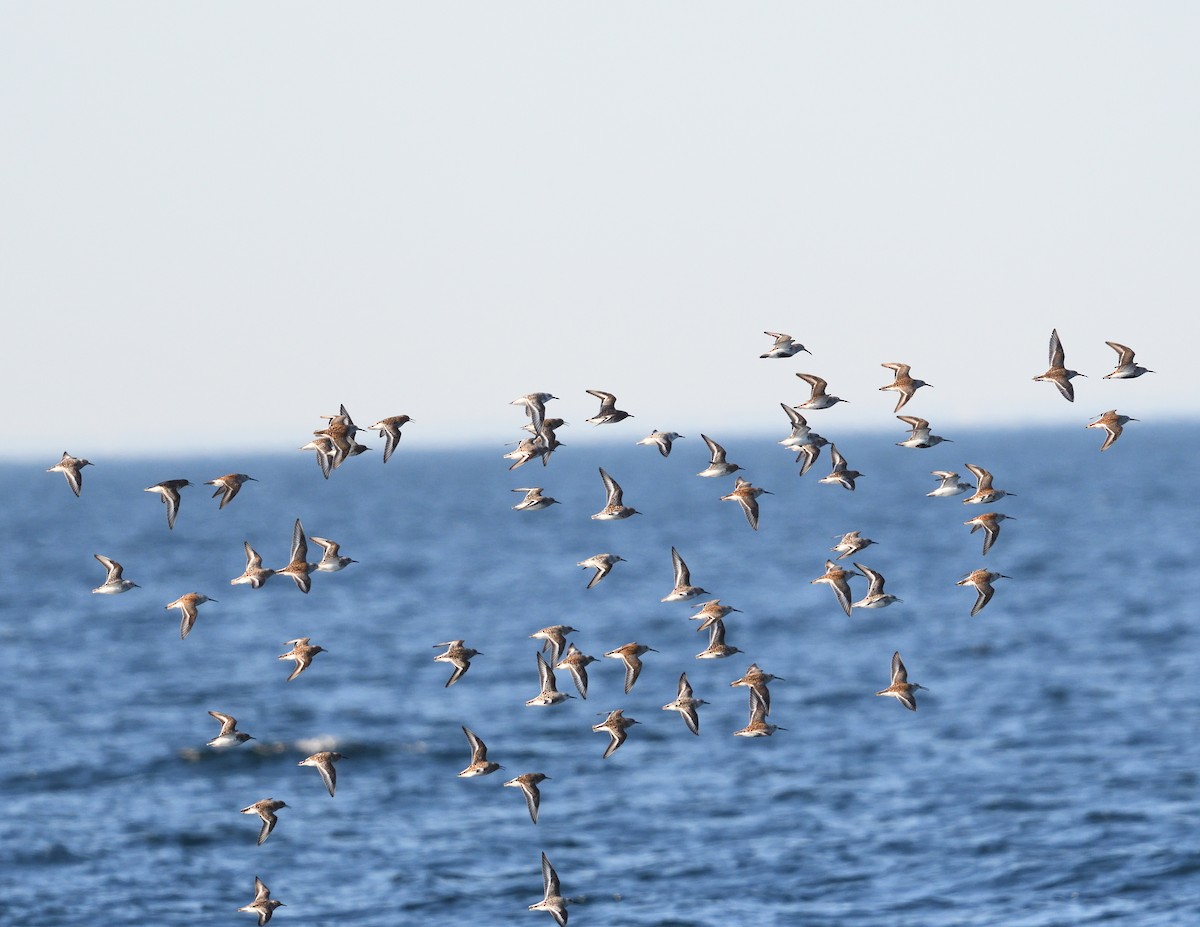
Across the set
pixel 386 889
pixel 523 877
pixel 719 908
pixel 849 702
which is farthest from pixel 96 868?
pixel 849 702

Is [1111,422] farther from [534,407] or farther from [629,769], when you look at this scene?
[629,769]

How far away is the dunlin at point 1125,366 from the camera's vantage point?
25578mm

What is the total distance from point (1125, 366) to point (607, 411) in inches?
323

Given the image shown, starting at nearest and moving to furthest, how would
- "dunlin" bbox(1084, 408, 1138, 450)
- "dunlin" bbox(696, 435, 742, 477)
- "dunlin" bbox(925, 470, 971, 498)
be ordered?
1. "dunlin" bbox(1084, 408, 1138, 450)
2. "dunlin" bbox(925, 470, 971, 498)
3. "dunlin" bbox(696, 435, 742, 477)

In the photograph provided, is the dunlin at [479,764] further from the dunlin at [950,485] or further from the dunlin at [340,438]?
the dunlin at [950,485]

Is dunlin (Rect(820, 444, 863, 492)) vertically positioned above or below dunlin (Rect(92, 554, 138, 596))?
above

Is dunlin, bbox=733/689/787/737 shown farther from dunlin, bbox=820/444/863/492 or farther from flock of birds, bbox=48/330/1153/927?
dunlin, bbox=820/444/863/492

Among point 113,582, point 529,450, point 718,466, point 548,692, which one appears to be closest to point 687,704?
point 548,692

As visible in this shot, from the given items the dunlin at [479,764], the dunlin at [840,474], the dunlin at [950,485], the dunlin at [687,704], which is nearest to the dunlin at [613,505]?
the dunlin at [687,704]

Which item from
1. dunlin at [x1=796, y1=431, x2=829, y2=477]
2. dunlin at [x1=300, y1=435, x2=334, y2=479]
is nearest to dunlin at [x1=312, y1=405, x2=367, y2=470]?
dunlin at [x1=300, y1=435, x2=334, y2=479]

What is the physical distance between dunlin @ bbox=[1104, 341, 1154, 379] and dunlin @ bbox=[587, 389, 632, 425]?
7.74 m

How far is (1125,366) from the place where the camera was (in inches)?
1015

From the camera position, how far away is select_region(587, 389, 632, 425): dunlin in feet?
89.4

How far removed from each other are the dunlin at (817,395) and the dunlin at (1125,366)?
437 cm
